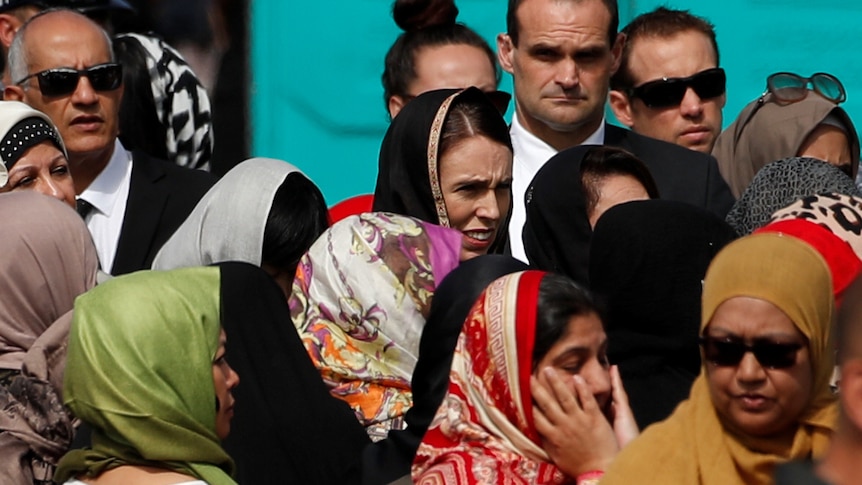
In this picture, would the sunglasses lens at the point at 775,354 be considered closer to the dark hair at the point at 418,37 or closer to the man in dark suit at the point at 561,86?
the man in dark suit at the point at 561,86

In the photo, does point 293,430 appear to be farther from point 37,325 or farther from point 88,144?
point 88,144

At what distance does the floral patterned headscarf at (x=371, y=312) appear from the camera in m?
3.95

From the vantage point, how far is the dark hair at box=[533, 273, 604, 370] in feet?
10.8

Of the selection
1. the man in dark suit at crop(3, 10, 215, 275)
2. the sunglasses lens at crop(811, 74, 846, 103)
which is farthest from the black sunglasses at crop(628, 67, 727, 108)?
the man in dark suit at crop(3, 10, 215, 275)

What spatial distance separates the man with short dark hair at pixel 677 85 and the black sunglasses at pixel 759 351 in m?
2.61

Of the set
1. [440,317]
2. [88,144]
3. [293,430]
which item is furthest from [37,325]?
[88,144]

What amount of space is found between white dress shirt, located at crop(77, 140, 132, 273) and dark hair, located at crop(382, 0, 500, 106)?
976 millimetres

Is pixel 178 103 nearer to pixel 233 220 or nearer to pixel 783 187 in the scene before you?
pixel 233 220

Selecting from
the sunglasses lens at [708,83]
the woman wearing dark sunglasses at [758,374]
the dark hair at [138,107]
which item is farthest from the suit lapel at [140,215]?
the woman wearing dark sunglasses at [758,374]

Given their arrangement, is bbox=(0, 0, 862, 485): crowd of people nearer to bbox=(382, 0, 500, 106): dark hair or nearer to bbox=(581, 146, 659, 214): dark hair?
bbox=(581, 146, 659, 214): dark hair

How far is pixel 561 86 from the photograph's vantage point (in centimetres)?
538

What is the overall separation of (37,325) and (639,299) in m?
1.36

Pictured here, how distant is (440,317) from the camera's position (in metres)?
3.59

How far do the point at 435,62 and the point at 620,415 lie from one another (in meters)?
2.63
